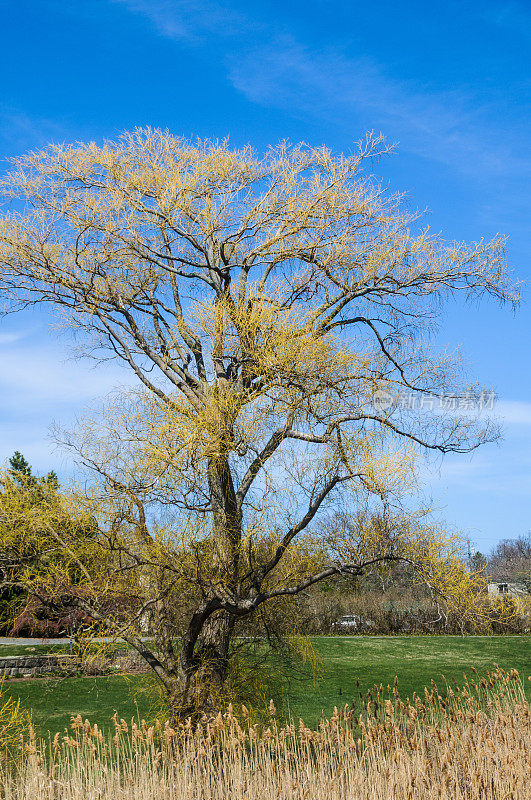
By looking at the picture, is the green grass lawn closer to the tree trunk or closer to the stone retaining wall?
the stone retaining wall

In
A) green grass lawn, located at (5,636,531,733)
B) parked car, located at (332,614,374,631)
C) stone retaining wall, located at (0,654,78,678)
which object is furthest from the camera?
parked car, located at (332,614,374,631)

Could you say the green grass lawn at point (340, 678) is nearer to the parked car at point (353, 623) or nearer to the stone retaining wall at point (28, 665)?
the stone retaining wall at point (28, 665)

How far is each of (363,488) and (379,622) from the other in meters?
16.9

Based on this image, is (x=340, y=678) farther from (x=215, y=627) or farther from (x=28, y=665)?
(x=215, y=627)

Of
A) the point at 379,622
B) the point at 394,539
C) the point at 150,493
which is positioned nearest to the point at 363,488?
the point at 394,539

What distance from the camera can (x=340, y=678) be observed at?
44.2 ft

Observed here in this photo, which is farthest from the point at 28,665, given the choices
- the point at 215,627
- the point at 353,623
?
the point at 353,623

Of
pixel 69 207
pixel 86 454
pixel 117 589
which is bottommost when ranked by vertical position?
pixel 117 589

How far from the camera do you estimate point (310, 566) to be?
7.37 m

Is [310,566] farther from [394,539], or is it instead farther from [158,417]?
[158,417]

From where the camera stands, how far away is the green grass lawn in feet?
Result: 33.9

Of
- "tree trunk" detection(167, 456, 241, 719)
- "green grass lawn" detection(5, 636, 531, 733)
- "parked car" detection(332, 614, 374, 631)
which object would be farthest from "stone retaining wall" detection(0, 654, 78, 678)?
"parked car" detection(332, 614, 374, 631)

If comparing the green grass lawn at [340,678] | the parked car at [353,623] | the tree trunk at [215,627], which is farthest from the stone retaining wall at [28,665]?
the parked car at [353,623]

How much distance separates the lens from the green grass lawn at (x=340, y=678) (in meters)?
10.3
